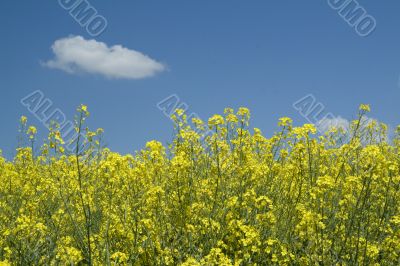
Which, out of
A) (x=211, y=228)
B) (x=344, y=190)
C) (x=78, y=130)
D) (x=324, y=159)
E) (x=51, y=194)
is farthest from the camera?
(x=324, y=159)

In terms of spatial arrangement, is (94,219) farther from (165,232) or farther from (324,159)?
(324,159)

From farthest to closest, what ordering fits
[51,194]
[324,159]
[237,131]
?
[324,159] → [51,194] → [237,131]

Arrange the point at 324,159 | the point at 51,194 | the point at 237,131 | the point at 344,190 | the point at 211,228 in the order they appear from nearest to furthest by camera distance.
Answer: the point at 211,228, the point at 344,190, the point at 237,131, the point at 51,194, the point at 324,159

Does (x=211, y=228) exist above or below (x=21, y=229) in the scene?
above

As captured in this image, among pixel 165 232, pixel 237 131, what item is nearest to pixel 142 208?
pixel 165 232

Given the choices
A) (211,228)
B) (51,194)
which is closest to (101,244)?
(211,228)

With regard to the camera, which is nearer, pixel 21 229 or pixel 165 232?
pixel 21 229

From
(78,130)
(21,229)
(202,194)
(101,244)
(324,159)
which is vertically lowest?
(21,229)

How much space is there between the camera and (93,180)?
7984 millimetres

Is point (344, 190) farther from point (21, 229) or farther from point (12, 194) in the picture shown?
point (12, 194)

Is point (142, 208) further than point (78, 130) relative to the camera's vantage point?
Yes

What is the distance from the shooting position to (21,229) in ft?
18.1

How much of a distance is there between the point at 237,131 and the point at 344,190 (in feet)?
5.51

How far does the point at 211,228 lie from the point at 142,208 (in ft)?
2.79
